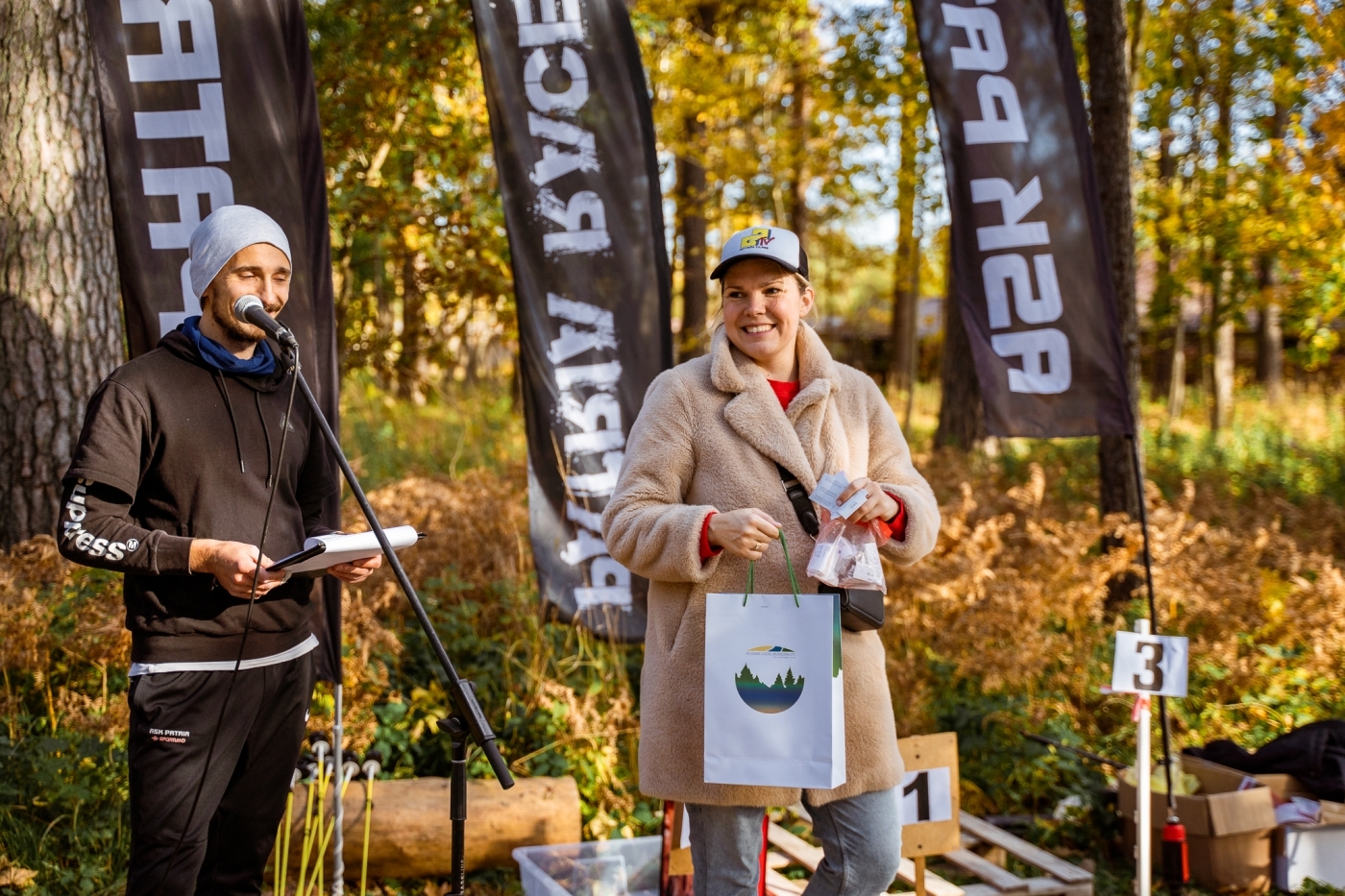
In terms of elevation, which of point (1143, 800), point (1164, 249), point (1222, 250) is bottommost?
point (1143, 800)

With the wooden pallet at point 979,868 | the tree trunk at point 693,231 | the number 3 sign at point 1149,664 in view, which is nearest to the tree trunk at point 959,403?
the tree trunk at point 693,231

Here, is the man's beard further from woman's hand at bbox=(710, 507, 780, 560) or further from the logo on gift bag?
the logo on gift bag

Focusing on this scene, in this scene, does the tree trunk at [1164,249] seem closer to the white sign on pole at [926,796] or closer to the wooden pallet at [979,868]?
the wooden pallet at [979,868]

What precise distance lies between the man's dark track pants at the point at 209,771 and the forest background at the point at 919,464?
1.24m

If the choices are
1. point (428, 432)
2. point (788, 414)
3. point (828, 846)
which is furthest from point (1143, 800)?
point (428, 432)

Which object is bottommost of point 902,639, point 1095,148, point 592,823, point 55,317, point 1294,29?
point 592,823

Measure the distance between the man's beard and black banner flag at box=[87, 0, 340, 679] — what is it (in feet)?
3.93

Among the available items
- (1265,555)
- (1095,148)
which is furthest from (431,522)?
(1265,555)

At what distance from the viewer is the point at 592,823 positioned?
4.34 m

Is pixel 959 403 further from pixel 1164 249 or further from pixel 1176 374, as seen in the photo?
pixel 1176 374

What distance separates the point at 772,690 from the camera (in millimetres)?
2527

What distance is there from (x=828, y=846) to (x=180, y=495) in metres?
1.69

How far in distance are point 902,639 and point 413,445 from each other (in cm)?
470

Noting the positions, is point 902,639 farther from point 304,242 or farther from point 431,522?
point 304,242
